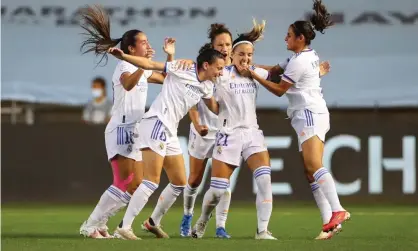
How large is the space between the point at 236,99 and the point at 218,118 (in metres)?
0.41

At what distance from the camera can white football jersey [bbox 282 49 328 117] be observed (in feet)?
39.5

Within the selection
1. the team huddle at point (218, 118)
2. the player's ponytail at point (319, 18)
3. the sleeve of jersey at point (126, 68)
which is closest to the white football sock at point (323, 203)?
the team huddle at point (218, 118)

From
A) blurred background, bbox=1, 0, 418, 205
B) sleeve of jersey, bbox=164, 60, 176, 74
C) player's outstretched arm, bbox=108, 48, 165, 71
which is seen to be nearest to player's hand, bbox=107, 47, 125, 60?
player's outstretched arm, bbox=108, 48, 165, 71

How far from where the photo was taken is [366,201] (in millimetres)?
17547

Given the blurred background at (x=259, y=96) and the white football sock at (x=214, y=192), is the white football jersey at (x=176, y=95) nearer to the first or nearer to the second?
the white football sock at (x=214, y=192)

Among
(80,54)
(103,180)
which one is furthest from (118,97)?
(80,54)

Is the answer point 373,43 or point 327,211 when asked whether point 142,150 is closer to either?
point 327,211

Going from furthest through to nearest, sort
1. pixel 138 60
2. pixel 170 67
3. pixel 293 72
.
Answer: pixel 293 72
pixel 170 67
pixel 138 60

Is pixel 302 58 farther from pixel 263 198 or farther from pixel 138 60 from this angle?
pixel 138 60

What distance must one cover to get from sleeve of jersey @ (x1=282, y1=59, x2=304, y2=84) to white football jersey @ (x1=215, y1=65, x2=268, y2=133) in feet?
1.06

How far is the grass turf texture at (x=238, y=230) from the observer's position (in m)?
10.8

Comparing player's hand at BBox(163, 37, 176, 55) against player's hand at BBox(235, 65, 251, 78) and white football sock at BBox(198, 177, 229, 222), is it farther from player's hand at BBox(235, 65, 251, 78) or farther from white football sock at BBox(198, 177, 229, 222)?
white football sock at BBox(198, 177, 229, 222)

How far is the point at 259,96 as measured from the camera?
1903 cm

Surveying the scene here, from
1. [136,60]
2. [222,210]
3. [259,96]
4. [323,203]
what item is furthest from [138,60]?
[259,96]
